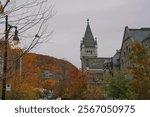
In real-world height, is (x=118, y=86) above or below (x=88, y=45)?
below

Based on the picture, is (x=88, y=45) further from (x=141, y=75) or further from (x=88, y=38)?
(x=141, y=75)

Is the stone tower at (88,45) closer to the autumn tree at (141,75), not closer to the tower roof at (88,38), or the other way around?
the tower roof at (88,38)

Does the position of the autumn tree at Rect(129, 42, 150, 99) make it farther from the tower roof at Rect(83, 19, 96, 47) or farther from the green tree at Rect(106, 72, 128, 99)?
the tower roof at Rect(83, 19, 96, 47)

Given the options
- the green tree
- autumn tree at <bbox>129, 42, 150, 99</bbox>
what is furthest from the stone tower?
autumn tree at <bbox>129, 42, 150, 99</bbox>

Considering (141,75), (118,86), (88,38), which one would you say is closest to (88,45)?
(88,38)

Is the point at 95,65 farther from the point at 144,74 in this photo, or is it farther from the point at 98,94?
the point at 144,74

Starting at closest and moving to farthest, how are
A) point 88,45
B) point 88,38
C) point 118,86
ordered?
point 118,86
point 88,38
point 88,45

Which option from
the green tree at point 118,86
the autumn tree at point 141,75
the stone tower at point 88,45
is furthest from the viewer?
the stone tower at point 88,45

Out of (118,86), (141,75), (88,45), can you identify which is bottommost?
(118,86)

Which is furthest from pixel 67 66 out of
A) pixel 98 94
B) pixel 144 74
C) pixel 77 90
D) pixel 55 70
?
pixel 144 74

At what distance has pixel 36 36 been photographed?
8477 mm

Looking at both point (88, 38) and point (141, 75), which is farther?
point (88, 38)

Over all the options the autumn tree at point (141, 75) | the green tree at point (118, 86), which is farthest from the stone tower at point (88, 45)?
the autumn tree at point (141, 75)

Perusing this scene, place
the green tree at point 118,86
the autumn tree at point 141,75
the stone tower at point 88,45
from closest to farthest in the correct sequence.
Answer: the autumn tree at point 141,75 < the green tree at point 118,86 < the stone tower at point 88,45
